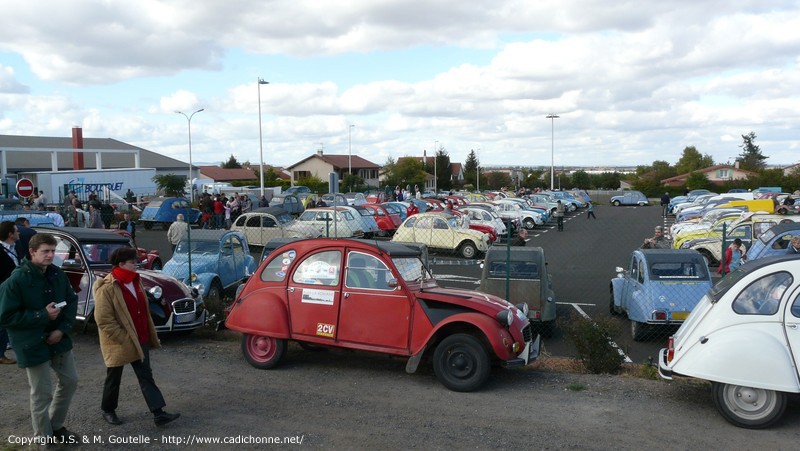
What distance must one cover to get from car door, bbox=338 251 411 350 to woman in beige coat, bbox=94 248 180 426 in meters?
2.21

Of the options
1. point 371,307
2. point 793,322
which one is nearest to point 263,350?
point 371,307

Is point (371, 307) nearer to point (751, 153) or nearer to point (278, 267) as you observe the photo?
point (278, 267)

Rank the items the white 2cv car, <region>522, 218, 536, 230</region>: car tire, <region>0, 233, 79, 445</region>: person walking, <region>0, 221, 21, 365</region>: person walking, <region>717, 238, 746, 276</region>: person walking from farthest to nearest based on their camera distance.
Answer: <region>522, 218, 536, 230</region>: car tire → <region>717, 238, 746, 276</region>: person walking → <region>0, 221, 21, 365</region>: person walking → the white 2cv car → <region>0, 233, 79, 445</region>: person walking

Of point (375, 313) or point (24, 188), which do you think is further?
point (24, 188)

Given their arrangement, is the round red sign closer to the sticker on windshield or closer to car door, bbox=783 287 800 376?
the sticker on windshield

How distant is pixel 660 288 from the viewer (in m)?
11.6

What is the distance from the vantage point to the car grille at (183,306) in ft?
31.5

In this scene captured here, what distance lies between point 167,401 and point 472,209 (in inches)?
935

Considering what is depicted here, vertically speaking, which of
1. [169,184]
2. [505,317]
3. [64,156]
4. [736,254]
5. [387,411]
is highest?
[64,156]

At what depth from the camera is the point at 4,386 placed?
732 cm

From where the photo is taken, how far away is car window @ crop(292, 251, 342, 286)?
788 centimetres

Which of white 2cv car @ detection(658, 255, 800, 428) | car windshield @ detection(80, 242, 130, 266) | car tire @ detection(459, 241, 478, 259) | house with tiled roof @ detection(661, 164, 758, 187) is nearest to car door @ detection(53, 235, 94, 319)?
car windshield @ detection(80, 242, 130, 266)

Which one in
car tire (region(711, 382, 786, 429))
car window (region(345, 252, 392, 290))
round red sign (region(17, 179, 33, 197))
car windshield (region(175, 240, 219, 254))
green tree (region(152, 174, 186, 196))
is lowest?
car tire (region(711, 382, 786, 429))

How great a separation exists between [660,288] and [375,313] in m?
6.24
